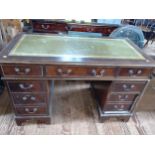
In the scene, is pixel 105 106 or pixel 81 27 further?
pixel 81 27

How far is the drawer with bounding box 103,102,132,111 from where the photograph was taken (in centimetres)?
132

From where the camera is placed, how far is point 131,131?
4.66 feet

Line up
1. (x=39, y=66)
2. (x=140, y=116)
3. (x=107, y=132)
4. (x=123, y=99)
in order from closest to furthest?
(x=39, y=66) → (x=123, y=99) → (x=107, y=132) → (x=140, y=116)

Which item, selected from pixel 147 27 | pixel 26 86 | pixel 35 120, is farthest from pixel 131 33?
pixel 147 27

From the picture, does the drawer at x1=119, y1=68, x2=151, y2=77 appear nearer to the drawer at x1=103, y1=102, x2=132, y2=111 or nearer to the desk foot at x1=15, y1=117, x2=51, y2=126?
the drawer at x1=103, y1=102, x2=132, y2=111

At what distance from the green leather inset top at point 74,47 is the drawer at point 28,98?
35 centimetres

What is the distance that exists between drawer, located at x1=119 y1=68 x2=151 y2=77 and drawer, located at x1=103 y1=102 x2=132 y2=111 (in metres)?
0.35

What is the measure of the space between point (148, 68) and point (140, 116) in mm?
777

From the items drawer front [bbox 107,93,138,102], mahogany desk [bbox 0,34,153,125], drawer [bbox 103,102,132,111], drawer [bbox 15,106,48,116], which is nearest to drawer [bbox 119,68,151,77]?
mahogany desk [bbox 0,34,153,125]

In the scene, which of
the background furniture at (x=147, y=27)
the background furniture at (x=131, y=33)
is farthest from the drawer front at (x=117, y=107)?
the background furniture at (x=147, y=27)

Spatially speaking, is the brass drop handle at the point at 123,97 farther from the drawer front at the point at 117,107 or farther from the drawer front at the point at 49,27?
the drawer front at the point at 49,27

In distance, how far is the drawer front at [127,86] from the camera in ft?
3.81
